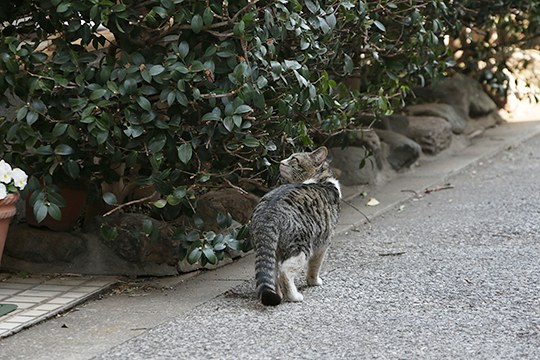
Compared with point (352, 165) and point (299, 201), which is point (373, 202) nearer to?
point (352, 165)

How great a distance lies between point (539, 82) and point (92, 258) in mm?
7613

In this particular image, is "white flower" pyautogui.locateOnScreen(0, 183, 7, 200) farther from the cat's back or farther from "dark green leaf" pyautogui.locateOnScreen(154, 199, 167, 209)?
the cat's back

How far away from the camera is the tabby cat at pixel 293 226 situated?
5.96 m

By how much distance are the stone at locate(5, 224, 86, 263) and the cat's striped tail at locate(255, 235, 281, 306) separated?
59.9 inches

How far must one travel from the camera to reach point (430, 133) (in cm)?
1116

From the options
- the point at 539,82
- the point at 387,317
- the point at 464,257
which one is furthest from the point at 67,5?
the point at 539,82

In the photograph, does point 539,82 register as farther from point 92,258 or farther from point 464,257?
point 92,258

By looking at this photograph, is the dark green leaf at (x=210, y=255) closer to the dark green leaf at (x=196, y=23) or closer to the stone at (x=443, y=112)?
the dark green leaf at (x=196, y=23)

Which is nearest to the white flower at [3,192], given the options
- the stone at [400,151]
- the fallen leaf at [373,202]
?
the fallen leaf at [373,202]

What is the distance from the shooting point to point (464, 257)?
23.8 ft

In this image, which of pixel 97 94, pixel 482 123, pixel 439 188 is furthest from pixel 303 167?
pixel 482 123

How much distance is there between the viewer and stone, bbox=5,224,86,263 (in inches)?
271

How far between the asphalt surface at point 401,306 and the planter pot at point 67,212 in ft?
4.23

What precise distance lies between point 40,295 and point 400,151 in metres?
4.99
